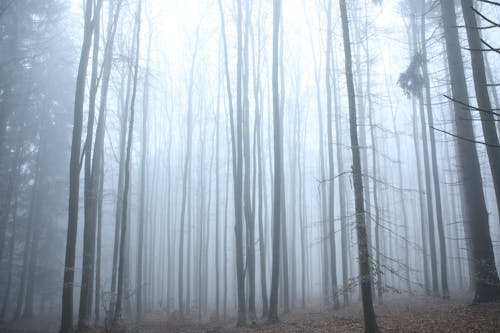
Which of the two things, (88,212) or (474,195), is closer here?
(474,195)

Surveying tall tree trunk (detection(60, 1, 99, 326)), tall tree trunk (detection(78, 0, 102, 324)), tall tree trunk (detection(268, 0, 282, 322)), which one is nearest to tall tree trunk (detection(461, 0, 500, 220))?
tall tree trunk (detection(268, 0, 282, 322))

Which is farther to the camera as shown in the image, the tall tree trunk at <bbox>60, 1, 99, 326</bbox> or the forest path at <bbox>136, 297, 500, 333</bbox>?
the tall tree trunk at <bbox>60, 1, 99, 326</bbox>

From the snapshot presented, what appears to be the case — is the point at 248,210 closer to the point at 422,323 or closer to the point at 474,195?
the point at 422,323

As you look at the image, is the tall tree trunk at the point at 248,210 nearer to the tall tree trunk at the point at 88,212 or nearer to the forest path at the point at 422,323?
the forest path at the point at 422,323

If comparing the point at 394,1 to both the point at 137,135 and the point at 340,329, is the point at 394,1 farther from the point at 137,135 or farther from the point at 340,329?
the point at 137,135

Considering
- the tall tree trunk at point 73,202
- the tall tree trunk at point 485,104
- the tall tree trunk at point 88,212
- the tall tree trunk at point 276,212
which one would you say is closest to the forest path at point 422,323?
the tall tree trunk at point 276,212

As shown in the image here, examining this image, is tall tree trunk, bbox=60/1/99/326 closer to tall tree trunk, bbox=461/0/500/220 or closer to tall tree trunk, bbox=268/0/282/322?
tall tree trunk, bbox=268/0/282/322

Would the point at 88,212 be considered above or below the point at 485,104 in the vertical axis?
below

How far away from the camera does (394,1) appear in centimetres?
1803

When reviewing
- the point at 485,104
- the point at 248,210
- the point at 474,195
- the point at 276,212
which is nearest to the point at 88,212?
the point at 248,210

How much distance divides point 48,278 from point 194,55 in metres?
17.4

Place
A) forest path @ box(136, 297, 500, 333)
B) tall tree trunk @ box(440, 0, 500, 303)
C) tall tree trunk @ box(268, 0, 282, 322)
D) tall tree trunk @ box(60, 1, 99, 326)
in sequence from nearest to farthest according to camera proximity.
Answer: forest path @ box(136, 297, 500, 333), tall tree trunk @ box(440, 0, 500, 303), tall tree trunk @ box(60, 1, 99, 326), tall tree trunk @ box(268, 0, 282, 322)

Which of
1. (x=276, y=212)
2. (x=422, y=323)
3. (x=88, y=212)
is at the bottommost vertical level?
(x=422, y=323)

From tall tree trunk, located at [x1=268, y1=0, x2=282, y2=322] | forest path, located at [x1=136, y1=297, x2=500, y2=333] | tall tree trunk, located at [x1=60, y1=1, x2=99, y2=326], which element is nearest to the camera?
forest path, located at [x1=136, y1=297, x2=500, y2=333]
